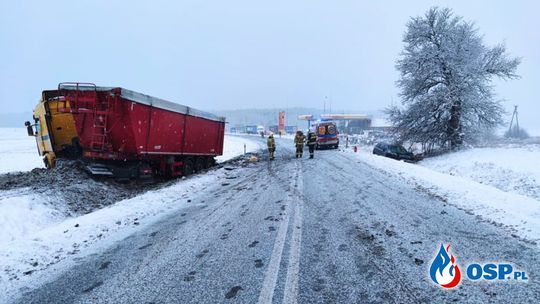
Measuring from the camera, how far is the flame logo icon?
11.2 ft

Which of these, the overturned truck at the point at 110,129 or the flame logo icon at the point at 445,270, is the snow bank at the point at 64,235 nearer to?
the overturned truck at the point at 110,129

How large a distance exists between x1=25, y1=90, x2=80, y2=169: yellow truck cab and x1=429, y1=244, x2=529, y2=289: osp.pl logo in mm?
11244

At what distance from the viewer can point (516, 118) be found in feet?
220

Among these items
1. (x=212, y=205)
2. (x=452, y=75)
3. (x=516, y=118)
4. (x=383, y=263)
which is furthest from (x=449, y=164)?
(x=516, y=118)

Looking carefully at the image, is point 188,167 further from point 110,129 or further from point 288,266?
point 288,266

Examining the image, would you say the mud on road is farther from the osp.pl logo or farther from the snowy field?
the osp.pl logo

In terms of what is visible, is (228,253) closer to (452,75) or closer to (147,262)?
(147,262)

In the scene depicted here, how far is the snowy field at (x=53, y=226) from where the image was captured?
176 inches

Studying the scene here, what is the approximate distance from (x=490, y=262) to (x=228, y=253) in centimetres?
327

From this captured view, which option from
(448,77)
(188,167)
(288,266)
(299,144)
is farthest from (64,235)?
(448,77)

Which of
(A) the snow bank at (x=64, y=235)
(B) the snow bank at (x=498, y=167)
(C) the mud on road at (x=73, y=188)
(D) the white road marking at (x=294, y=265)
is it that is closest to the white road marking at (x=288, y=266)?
(D) the white road marking at (x=294, y=265)

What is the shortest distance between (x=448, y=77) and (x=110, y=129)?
80.6ft

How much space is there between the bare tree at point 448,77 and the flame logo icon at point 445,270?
75.5ft

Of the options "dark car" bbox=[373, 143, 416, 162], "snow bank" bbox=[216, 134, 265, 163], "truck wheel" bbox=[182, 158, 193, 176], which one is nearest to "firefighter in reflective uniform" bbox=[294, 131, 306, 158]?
"snow bank" bbox=[216, 134, 265, 163]
